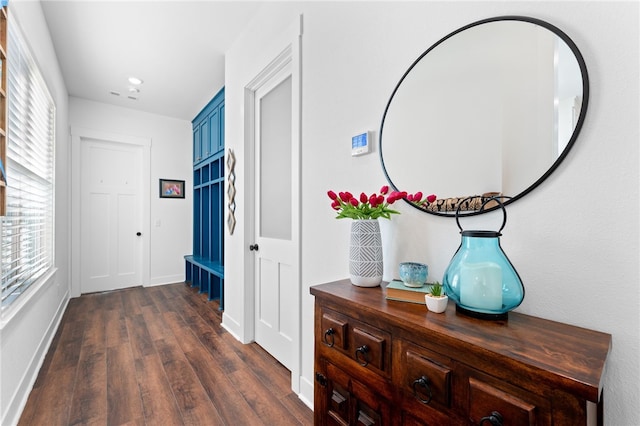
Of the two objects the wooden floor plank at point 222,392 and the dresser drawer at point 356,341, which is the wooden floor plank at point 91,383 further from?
the dresser drawer at point 356,341

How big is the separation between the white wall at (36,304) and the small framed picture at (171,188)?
1.20m

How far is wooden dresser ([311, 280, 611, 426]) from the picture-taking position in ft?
1.82

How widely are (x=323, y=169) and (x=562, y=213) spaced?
3.68 ft

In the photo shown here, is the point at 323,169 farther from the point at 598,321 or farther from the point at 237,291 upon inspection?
the point at 237,291

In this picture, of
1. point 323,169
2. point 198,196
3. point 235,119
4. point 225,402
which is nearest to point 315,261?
point 323,169

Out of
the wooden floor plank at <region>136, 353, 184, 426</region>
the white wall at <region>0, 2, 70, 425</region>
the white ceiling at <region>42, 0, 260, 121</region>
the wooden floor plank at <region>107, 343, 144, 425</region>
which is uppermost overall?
the white ceiling at <region>42, 0, 260, 121</region>

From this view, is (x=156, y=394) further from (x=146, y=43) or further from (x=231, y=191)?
(x=146, y=43)

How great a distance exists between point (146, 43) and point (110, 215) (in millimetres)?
2690

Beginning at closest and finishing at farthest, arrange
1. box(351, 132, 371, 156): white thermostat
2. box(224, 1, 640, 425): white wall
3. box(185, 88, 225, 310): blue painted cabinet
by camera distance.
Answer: box(224, 1, 640, 425): white wall → box(351, 132, 371, 156): white thermostat → box(185, 88, 225, 310): blue painted cabinet

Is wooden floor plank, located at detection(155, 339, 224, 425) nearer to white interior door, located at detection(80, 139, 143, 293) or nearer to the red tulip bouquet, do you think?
the red tulip bouquet

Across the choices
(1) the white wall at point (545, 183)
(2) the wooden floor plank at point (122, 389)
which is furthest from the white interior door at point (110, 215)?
(1) the white wall at point (545, 183)

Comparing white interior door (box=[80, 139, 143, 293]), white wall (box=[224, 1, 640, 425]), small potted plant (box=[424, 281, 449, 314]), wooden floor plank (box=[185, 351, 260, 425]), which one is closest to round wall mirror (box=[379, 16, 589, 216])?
white wall (box=[224, 1, 640, 425])

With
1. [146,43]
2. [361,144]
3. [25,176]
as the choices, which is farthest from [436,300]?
[146,43]

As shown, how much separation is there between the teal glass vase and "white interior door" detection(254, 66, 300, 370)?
1215 mm
